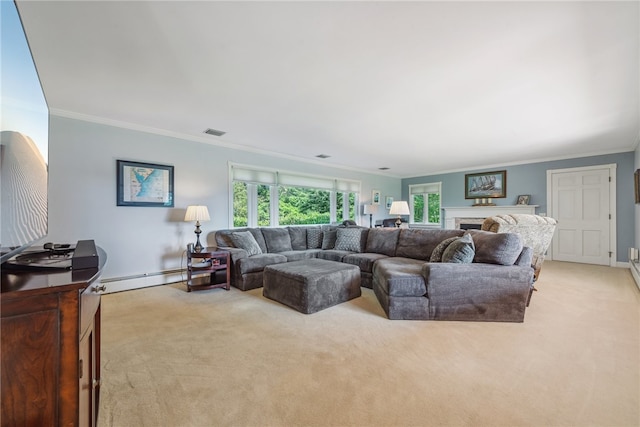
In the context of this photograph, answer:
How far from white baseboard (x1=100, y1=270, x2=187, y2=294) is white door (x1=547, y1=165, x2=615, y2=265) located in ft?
25.0

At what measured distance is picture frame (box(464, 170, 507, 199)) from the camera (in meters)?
6.77

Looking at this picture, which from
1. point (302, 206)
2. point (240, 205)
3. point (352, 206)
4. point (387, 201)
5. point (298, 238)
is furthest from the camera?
point (387, 201)

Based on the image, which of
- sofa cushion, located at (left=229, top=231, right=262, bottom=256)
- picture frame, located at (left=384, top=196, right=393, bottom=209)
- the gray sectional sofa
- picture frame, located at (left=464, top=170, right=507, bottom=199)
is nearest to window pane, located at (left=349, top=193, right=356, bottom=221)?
picture frame, located at (left=384, top=196, right=393, bottom=209)

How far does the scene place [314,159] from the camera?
6.18 m

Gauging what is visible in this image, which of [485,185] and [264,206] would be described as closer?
[264,206]

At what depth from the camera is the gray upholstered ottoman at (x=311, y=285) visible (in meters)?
2.88

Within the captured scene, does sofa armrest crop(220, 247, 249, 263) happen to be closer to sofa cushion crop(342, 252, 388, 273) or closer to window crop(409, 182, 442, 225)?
sofa cushion crop(342, 252, 388, 273)

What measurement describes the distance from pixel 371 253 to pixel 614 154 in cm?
538

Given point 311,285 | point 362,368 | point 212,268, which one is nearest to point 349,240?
point 311,285

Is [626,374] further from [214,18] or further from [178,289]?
[178,289]

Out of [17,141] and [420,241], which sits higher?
[17,141]

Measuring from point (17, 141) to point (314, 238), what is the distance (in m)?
4.50

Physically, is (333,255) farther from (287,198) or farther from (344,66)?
(344,66)

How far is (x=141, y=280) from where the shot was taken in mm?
3846
